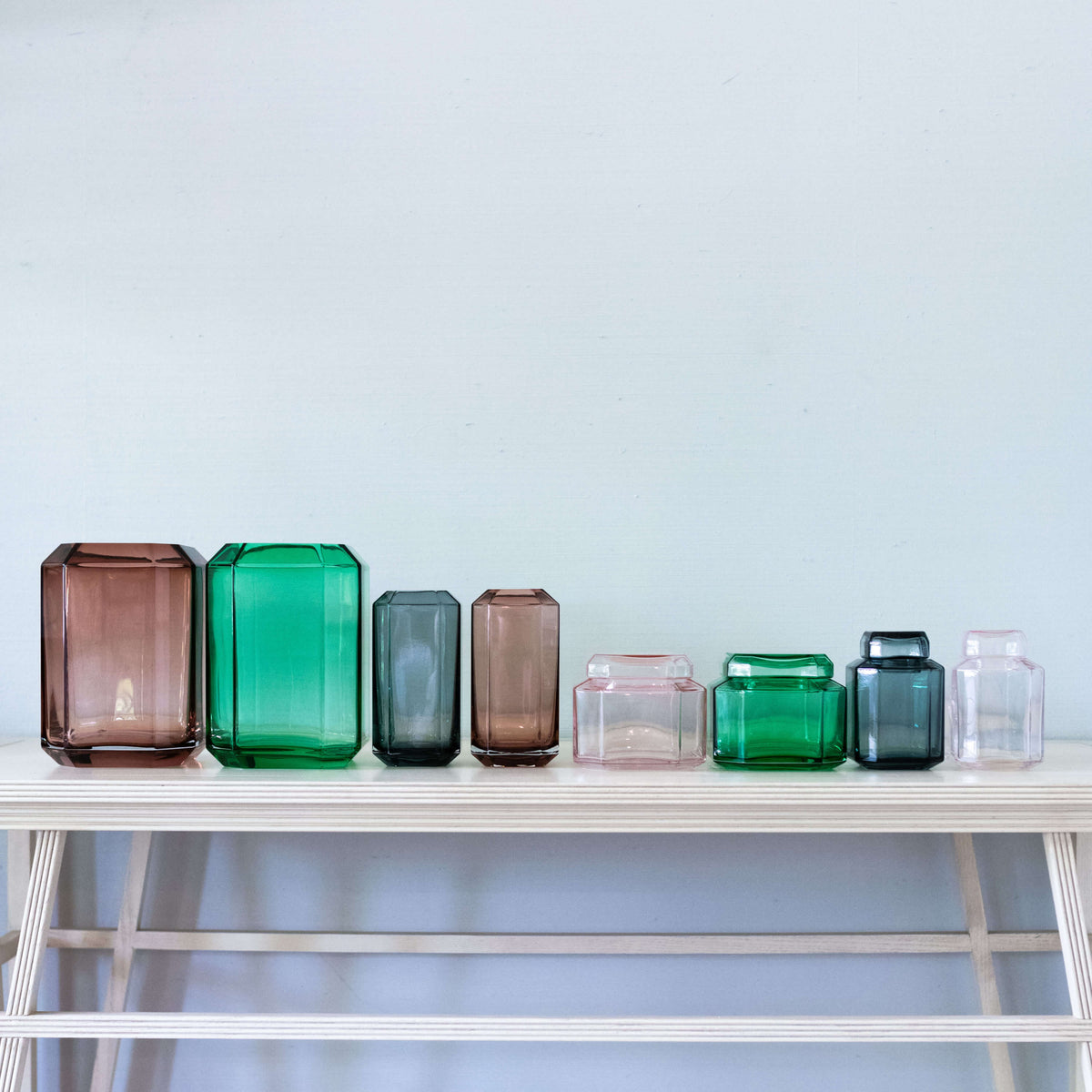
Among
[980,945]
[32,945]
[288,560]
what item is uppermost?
[288,560]

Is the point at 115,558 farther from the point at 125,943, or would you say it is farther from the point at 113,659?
the point at 125,943

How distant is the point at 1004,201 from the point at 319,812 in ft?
3.15

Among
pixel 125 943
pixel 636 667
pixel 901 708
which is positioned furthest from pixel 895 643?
pixel 125 943

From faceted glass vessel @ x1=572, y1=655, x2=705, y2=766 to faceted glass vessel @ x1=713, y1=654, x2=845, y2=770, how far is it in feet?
0.12

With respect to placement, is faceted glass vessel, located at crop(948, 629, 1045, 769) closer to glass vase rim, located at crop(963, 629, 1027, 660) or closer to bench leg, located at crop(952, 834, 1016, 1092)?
glass vase rim, located at crop(963, 629, 1027, 660)

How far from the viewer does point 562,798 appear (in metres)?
0.74

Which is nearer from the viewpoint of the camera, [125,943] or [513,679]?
[513,679]

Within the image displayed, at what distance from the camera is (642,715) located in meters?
0.82

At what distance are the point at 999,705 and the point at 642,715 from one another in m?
0.32

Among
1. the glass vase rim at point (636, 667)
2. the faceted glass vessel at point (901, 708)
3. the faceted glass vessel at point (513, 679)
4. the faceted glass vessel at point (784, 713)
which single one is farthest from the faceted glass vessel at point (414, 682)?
the faceted glass vessel at point (901, 708)

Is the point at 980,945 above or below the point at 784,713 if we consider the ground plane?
below

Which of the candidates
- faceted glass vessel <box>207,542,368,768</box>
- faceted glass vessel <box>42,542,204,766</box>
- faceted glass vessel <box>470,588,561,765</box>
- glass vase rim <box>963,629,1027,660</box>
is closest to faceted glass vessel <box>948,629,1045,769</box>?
glass vase rim <box>963,629,1027,660</box>

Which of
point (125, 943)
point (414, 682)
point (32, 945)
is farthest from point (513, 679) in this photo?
point (125, 943)

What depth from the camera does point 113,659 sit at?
808 mm
